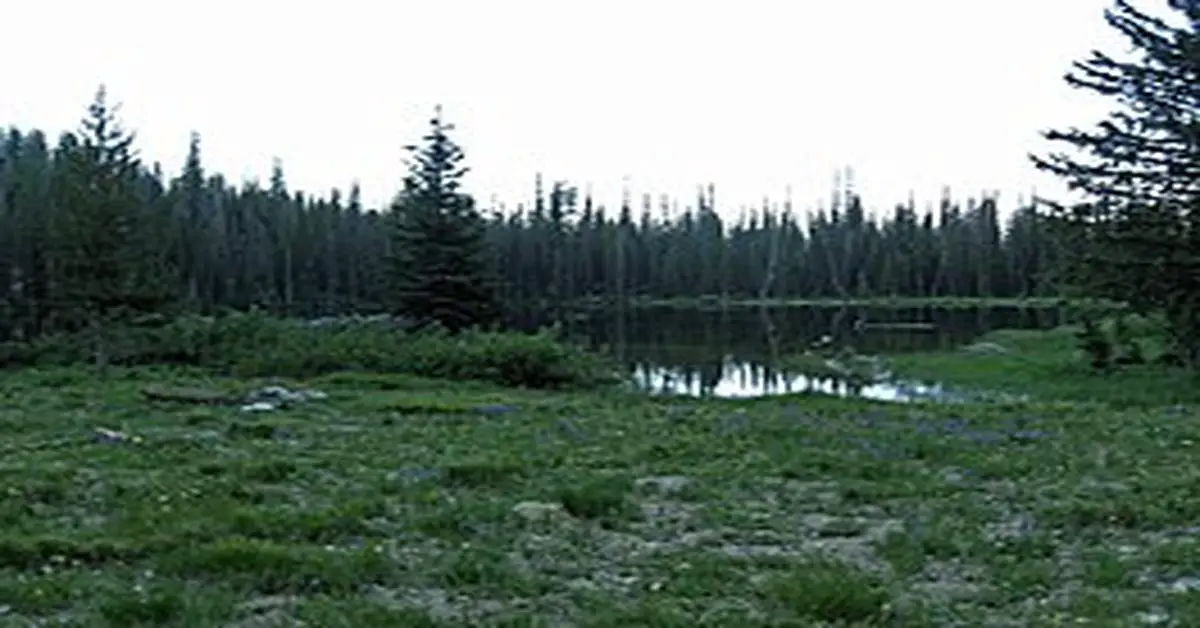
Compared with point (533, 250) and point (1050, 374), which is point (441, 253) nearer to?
point (1050, 374)

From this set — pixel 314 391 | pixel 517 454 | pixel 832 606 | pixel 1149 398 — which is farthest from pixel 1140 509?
pixel 1149 398

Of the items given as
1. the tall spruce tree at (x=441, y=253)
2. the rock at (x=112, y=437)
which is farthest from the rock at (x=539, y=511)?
the tall spruce tree at (x=441, y=253)

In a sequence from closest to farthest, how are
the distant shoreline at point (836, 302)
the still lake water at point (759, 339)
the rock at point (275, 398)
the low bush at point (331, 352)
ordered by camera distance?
the rock at point (275, 398), the low bush at point (331, 352), the still lake water at point (759, 339), the distant shoreline at point (836, 302)

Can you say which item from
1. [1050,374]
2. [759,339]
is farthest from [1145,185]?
[759,339]

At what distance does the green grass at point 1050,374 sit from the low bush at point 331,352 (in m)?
13.6

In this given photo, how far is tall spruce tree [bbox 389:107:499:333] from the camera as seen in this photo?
5172 centimetres

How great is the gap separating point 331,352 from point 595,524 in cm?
2780

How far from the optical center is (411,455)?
18281 millimetres

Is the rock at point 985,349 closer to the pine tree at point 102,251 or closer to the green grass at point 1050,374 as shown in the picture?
the green grass at point 1050,374

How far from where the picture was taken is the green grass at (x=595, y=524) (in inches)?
360

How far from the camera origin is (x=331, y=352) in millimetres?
39625

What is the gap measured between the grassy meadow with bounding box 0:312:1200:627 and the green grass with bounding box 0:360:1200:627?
0.04 meters

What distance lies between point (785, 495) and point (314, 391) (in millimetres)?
18448

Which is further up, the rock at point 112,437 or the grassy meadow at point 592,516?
the rock at point 112,437
